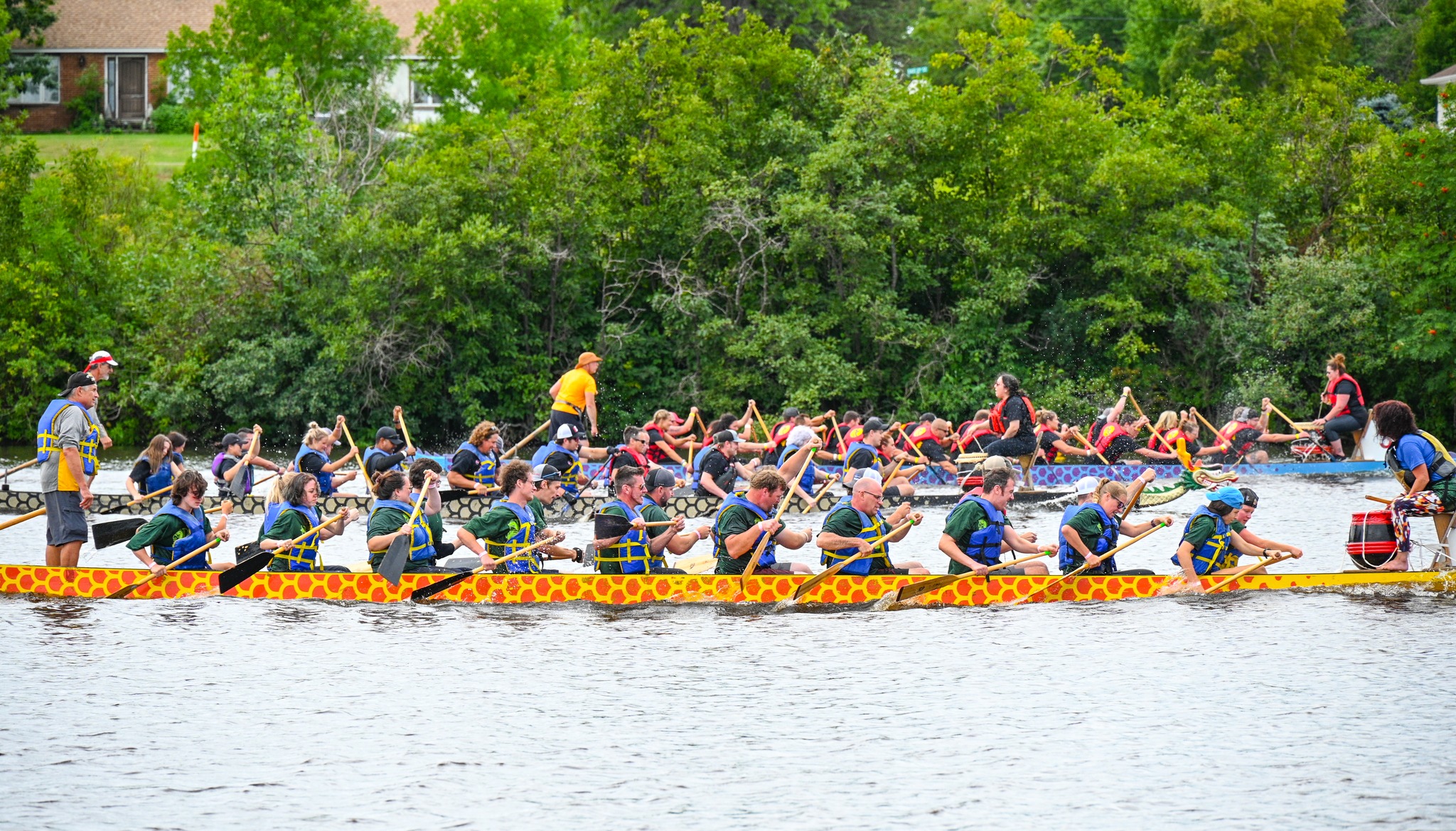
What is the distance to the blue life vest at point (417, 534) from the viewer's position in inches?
550

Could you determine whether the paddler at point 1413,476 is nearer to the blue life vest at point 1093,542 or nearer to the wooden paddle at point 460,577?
the blue life vest at point 1093,542

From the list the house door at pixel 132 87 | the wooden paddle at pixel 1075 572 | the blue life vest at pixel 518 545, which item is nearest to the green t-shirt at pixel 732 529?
the blue life vest at pixel 518 545

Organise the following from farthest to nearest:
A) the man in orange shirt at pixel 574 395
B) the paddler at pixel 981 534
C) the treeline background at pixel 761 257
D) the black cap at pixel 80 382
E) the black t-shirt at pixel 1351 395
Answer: the treeline background at pixel 761 257 → the black t-shirt at pixel 1351 395 → the man in orange shirt at pixel 574 395 → the black cap at pixel 80 382 → the paddler at pixel 981 534

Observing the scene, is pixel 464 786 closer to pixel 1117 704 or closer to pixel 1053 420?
pixel 1117 704

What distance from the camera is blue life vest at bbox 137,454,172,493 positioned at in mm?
18688

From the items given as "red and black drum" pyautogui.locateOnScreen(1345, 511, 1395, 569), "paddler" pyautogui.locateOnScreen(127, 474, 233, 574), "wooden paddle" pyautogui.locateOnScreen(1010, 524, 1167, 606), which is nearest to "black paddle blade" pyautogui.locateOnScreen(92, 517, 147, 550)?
"paddler" pyautogui.locateOnScreen(127, 474, 233, 574)

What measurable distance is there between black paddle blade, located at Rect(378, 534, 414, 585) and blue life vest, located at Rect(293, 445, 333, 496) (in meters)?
5.74

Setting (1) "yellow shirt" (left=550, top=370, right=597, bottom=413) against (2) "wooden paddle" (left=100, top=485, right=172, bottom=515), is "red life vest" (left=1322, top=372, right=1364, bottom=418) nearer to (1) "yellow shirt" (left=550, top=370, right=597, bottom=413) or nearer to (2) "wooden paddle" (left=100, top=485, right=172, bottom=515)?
(1) "yellow shirt" (left=550, top=370, right=597, bottom=413)

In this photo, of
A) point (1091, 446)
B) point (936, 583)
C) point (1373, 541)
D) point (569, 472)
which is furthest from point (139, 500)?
point (1373, 541)

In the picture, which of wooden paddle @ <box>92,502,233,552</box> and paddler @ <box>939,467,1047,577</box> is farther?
wooden paddle @ <box>92,502,233,552</box>

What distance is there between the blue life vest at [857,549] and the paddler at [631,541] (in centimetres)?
131

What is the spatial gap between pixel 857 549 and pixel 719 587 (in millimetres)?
1242

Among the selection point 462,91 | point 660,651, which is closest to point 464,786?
point 660,651

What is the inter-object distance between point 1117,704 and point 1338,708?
57.9 inches
